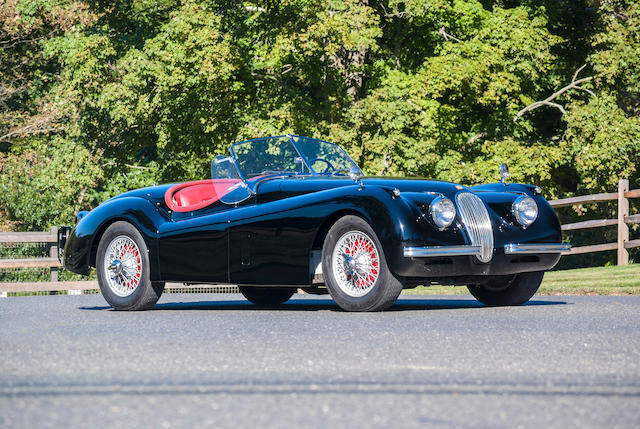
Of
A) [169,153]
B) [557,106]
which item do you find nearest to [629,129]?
[557,106]

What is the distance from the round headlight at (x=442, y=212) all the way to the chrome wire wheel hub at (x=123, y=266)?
3025 millimetres

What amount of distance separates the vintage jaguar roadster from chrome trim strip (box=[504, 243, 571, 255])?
1 centimetres

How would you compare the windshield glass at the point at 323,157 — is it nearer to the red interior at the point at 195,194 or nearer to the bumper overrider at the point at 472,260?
the red interior at the point at 195,194

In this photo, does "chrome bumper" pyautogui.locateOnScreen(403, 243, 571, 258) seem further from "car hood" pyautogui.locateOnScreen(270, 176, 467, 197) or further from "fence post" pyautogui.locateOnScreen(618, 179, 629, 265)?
"fence post" pyautogui.locateOnScreen(618, 179, 629, 265)

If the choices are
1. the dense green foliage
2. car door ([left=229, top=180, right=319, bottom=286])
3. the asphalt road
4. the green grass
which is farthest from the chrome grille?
the dense green foliage

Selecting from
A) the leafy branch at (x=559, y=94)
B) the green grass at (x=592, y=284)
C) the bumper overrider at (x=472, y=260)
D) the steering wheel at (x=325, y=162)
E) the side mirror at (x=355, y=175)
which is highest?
the leafy branch at (x=559, y=94)

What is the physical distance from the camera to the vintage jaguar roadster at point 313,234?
7.87 meters

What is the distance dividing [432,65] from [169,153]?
7310mm

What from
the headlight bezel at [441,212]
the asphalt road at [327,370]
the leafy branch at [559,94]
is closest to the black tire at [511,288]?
the asphalt road at [327,370]

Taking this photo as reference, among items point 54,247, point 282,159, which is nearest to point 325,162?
point 282,159

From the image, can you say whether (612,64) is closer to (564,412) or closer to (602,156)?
(602,156)

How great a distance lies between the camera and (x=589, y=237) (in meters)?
29.7

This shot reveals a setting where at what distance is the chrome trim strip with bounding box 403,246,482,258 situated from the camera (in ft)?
25.0

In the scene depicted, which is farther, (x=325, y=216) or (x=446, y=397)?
(x=325, y=216)
